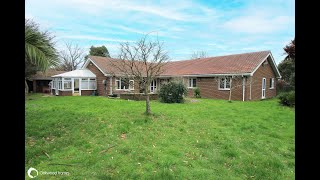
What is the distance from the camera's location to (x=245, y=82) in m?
21.1

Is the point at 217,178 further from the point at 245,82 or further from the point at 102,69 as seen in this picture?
the point at 102,69

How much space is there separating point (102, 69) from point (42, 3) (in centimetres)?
2345

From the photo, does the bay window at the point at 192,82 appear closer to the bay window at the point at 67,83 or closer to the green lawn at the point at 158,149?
the bay window at the point at 67,83

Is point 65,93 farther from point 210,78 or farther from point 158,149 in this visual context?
point 158,149

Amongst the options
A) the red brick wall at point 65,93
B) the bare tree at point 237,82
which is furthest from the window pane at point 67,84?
the bare tree at point 237,82

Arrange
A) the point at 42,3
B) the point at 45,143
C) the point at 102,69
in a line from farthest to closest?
the point at 102,69
the point at 45,143
the point at 42,3

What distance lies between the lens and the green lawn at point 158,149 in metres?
4.65

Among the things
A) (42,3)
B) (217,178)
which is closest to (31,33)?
(42,3)

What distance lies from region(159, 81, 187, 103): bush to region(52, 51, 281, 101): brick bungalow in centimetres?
308

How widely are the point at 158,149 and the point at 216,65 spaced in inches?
820

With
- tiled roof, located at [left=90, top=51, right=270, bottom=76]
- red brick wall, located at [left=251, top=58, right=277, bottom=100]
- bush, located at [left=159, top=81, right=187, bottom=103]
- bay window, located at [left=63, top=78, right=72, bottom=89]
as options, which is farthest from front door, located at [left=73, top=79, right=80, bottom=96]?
red brick wall, located at [left=251, top=58, right=277, bottom=100]

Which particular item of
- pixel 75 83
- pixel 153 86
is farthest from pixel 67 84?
pixel 153 86

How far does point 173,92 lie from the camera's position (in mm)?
17500
